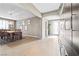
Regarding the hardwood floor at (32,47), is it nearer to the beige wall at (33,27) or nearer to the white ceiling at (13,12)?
the beige wall at (33,27)

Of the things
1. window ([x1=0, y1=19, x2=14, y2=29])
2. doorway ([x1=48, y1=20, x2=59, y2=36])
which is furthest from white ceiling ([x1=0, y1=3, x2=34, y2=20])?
doorway ([x1=48, y1=20, x2=59, y2=36])

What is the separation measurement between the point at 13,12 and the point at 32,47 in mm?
558

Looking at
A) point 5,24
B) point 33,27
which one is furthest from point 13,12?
point 33,27

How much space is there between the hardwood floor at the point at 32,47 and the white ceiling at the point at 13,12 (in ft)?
1.13

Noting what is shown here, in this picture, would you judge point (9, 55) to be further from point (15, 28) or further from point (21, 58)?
point (15, 28)

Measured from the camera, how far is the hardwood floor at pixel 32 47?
1.20 metres

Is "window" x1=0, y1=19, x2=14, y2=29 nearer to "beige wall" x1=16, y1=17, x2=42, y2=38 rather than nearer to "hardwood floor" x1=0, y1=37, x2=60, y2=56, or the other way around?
"beige wall" x1=16, y1=17, x2=42, y2=38

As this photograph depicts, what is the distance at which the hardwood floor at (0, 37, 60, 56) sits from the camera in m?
1.20

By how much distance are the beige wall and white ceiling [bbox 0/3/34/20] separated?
0.08 m

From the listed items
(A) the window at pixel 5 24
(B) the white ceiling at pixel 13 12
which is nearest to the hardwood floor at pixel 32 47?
(A) the window at pixel 5 24

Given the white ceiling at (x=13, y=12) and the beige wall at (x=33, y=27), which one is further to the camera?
the beige wall at (x=33, y=27)

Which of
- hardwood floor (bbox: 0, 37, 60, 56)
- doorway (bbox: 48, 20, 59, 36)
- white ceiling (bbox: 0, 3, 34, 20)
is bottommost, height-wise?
hardwood floor (bbox: 0, 37, 60, 56)

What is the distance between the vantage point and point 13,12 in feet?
4.38

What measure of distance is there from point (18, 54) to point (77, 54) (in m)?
0.69
